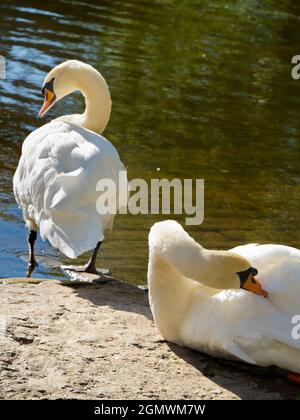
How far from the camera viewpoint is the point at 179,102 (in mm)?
11930

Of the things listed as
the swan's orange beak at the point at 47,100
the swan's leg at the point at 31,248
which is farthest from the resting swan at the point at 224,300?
the swan's orange beak at the point at 47,100

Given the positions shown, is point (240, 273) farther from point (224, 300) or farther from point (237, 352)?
point (237, 352)

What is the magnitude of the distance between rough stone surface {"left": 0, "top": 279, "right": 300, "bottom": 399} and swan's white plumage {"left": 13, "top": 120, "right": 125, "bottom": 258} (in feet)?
1.51

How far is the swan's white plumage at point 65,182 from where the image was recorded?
585 centimetres

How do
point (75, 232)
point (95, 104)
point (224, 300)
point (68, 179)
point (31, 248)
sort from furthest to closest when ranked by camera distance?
point (95, 104), point (31, 248), point (68, 179), point (75, 232), point (224, 300)

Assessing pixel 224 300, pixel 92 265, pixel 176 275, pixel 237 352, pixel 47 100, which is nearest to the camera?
pixel 237 352

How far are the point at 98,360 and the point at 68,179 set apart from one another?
163 centimetres

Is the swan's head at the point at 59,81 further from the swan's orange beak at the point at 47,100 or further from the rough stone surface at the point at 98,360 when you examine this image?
the rough stone surface at the point at 98,360

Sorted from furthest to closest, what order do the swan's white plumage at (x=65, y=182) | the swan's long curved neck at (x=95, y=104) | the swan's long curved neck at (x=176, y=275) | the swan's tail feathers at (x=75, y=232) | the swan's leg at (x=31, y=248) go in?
the swan's long curved neck at (x=95, y=104)
the swan's leg at (x=31, y=248)
the swan's white plumage at (x=65, y=182)
the swan's tail feathers at (x=75, y=232)
the swan's long curved neck at (x=176, y=275)

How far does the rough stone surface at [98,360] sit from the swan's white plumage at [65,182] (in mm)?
461

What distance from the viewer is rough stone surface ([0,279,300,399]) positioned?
14.6 ft

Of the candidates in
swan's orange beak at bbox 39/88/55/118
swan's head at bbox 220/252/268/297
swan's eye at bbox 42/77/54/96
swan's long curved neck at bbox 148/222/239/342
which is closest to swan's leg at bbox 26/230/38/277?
swan's orange beak at bbox 39/88/55/118


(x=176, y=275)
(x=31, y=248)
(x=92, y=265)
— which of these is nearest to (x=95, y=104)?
(x=31, y=248)
